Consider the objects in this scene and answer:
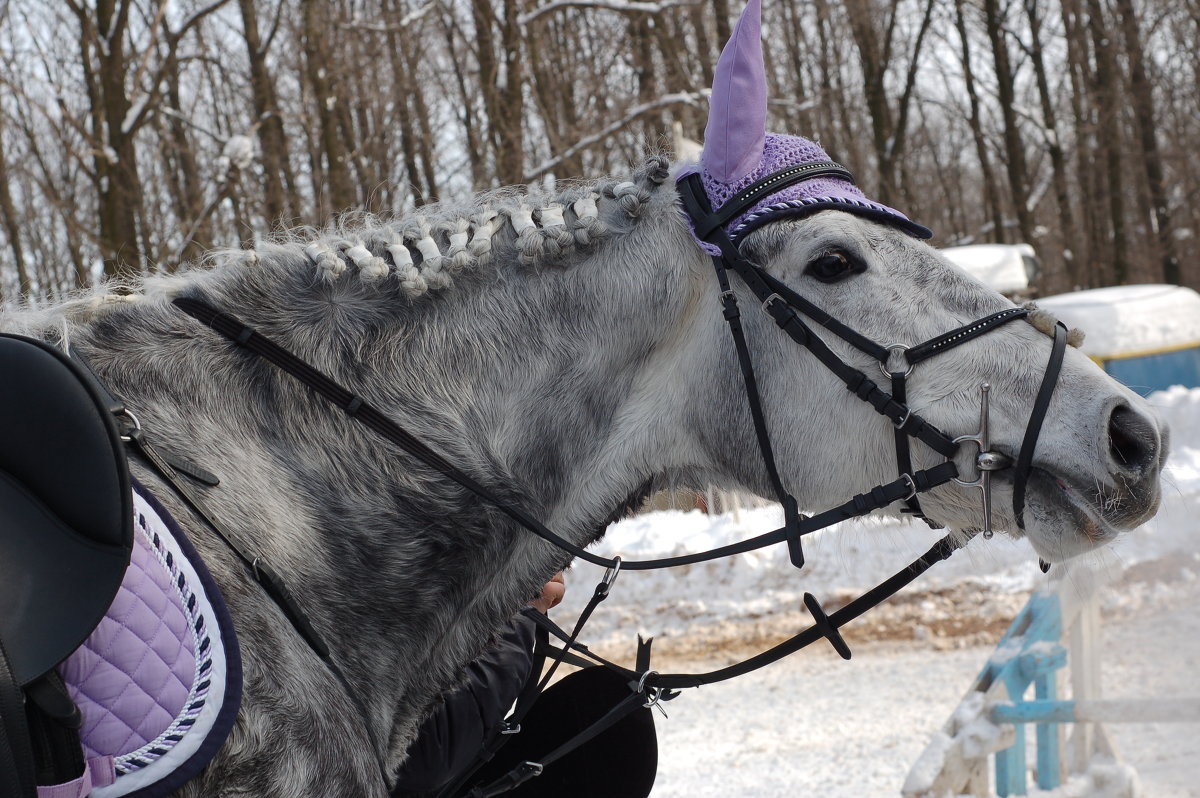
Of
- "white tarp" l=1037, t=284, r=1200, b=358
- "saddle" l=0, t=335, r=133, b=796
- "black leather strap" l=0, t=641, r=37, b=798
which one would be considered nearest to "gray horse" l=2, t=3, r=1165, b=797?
"saddle" l=0, t=335, r=133, b=796

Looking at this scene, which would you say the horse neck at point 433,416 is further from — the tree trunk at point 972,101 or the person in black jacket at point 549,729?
the tree trunk at point 972,101

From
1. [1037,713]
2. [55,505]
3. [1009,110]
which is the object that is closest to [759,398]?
[55,505]

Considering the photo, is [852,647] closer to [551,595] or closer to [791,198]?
[551,595]

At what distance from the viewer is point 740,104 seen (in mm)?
2117

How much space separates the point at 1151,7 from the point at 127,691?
21596mm

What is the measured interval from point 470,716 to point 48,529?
130 centimetres

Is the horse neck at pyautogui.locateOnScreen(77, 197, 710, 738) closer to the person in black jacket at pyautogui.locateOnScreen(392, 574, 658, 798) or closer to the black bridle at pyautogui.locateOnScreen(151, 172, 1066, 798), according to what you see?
the black bridle at pyautogui.locateOnScreen(151, 172, 1066, 798)

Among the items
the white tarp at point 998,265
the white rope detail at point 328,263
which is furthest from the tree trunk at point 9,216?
the white rope detail at point 328,263

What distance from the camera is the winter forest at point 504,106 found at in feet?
33.6

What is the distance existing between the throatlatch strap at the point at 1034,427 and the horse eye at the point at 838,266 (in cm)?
40

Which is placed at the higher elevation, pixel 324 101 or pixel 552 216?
pixel 324 101

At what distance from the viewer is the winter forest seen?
1024cm

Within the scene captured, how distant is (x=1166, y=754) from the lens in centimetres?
498

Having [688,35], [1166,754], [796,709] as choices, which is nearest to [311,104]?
[688,35]
